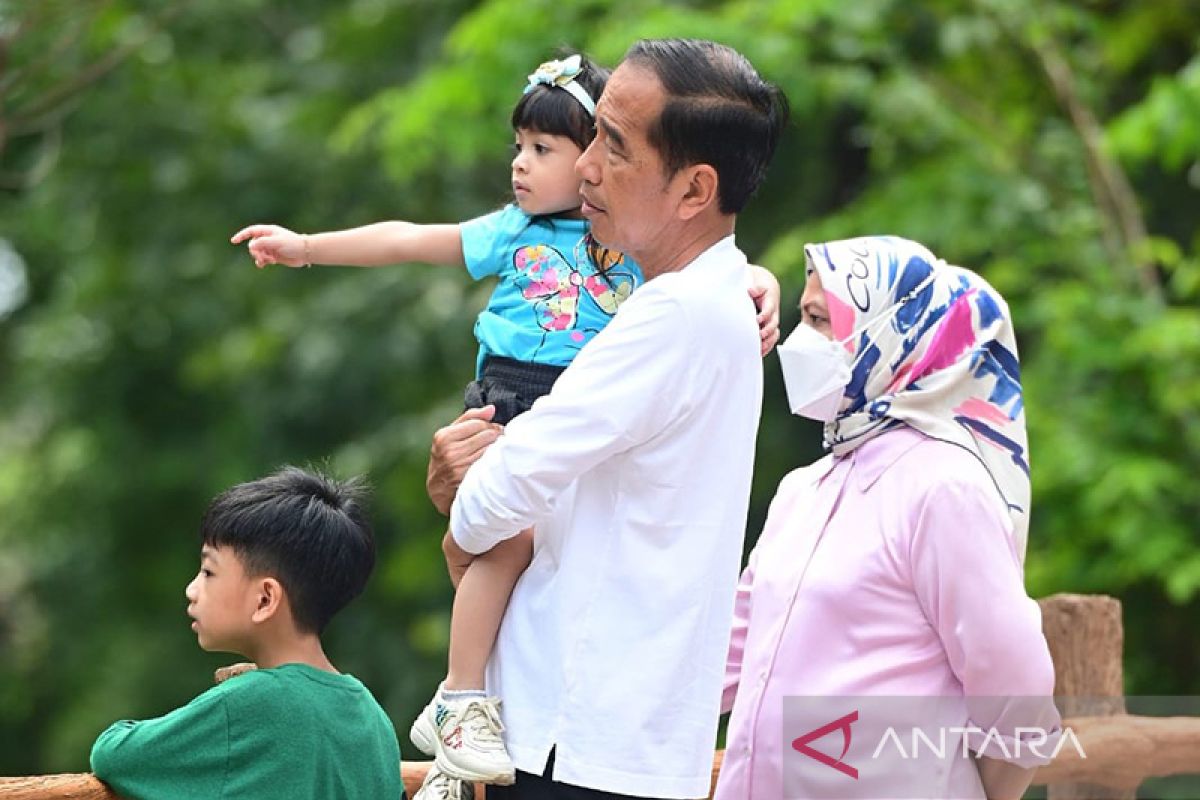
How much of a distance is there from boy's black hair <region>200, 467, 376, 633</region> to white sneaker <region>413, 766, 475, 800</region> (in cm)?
34

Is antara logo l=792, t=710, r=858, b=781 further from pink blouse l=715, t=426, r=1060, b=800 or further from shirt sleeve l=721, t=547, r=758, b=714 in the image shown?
shirt sleeve l=721, t=547, r=758, b=714

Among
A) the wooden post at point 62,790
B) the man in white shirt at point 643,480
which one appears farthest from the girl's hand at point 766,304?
the wooden post at point 62,790

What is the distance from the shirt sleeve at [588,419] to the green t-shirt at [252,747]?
14.9 inches

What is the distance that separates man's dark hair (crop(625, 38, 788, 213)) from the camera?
2205mm

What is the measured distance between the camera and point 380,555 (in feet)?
31.7

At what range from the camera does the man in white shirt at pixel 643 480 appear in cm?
210

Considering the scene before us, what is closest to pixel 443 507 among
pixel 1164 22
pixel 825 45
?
pixel 825 45

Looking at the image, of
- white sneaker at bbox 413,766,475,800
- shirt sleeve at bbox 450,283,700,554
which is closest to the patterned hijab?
shirt sleeve at bbox 450,283,700,554

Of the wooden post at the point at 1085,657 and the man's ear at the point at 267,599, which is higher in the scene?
the man's ear at the point at 267,599

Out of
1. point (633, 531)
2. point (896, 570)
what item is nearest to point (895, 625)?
point (896, 570)

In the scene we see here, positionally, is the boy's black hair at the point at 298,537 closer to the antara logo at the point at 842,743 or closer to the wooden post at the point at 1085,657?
A: the antara logo at the point at 842,743

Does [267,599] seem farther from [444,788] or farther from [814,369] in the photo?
[814,369]

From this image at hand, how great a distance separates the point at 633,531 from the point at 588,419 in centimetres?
15

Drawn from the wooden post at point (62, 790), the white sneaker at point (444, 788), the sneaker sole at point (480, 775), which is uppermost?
the sneaker sole at point (480, 775)
